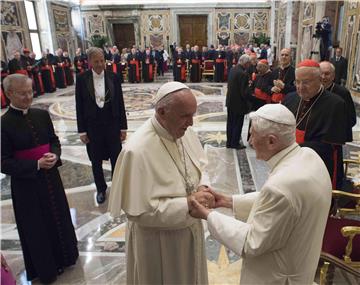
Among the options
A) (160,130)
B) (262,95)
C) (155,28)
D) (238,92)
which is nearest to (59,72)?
(155,28)

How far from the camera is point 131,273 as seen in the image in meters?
1.93

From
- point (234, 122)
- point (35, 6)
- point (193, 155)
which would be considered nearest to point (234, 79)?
point (234, 122)

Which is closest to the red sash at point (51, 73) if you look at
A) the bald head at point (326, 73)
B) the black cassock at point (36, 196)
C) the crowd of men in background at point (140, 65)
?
the crowd of men in background at point (140, 65)

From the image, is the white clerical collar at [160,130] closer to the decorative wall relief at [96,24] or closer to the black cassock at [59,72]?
the black cassock at [59,72]

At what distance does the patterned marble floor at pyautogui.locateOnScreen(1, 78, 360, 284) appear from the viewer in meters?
2.78

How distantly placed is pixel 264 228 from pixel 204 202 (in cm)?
47

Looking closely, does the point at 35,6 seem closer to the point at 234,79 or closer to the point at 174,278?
the point at 234,79

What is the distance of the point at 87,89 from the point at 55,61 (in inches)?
442

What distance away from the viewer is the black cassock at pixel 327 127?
2.76 metres

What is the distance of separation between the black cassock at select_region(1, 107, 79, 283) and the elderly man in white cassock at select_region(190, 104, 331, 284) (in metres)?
1.55

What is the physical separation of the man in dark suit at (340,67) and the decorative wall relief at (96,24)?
1599 cm

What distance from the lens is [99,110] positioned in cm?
365

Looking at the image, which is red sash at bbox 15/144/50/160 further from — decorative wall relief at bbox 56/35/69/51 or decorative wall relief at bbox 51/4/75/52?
decorative wall relief at bbox 56/35/69/51

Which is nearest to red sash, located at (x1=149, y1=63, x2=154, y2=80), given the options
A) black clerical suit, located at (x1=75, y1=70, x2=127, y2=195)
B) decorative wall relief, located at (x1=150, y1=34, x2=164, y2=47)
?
decorative wall relief, located at (x1=150, y1=34, x2=164, y2=47)
